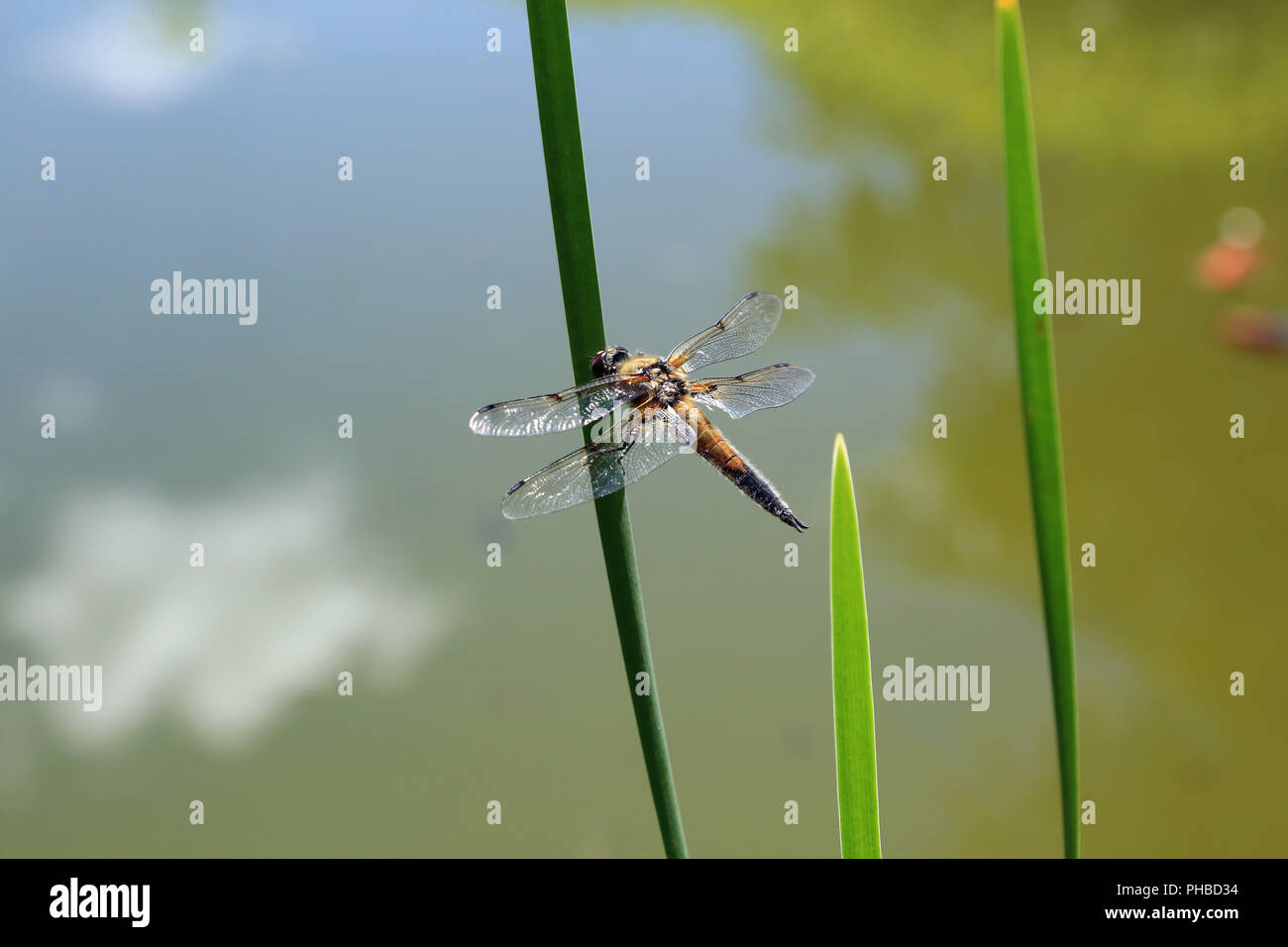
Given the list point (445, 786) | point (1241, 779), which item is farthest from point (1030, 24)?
point (445, 786)

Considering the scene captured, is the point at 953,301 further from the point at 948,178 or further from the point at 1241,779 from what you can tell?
the point at 1241,779
